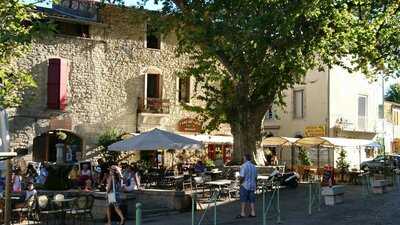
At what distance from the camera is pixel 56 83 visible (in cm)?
3077

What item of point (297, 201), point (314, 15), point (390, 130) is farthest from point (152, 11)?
point (390, 130)

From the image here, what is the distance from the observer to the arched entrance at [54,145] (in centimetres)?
3073

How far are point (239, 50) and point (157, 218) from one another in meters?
7.88

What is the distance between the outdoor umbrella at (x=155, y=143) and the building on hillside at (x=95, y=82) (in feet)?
30.6

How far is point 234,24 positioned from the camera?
2189cm

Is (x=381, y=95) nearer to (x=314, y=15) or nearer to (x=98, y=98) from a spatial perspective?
(x=98, y=98)

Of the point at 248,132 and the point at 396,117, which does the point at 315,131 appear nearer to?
the point at 248,132

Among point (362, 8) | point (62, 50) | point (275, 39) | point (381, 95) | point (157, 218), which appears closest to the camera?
point (157, 218)

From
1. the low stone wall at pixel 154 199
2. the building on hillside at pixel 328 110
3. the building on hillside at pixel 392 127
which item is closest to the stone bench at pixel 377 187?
the low stone wall at pixel 154 199

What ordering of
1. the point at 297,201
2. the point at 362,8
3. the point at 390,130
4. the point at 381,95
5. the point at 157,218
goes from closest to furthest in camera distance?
the point at 157,218 → the point at 297,201 → the point at 362,8 → the point at 381,95 → the point at 390,130

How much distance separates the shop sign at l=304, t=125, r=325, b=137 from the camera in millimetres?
43750

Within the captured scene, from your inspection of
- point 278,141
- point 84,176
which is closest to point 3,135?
point 84,176

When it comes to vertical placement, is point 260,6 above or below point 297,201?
above

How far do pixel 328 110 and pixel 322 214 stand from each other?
27468 mm
